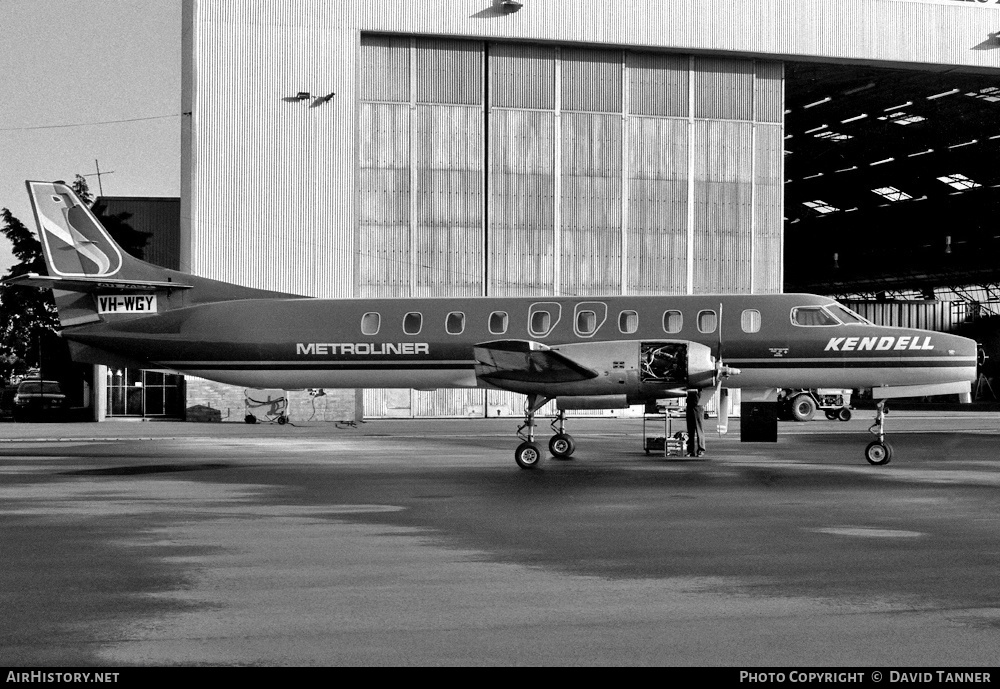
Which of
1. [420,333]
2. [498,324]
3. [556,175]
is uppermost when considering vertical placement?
[556,175]

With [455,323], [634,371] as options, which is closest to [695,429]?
[634,371]

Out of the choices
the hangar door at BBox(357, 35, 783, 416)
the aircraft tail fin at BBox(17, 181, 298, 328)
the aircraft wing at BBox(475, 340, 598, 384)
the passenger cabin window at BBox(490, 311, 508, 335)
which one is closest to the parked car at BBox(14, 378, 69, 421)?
the hangar door at BBox(357, 35, 783, 416)

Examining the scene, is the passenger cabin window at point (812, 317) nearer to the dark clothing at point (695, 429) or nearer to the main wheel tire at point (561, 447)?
the dark clothing at point (695, 429)

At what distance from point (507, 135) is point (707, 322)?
23204 millimetres

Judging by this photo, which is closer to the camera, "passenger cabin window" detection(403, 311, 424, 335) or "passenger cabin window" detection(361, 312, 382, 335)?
"passenger cabin window" detection(403, 311, 424, 335)

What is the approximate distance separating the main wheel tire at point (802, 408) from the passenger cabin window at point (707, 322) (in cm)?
2270

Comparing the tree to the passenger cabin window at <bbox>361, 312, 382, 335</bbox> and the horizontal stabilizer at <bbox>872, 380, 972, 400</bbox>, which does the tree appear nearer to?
the passenger cabin window at <bbox>361, 312, 382, 335</bbox>

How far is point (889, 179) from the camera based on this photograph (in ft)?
220

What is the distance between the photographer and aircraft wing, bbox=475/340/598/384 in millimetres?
19891

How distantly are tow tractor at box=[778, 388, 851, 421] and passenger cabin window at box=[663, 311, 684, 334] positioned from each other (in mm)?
21080

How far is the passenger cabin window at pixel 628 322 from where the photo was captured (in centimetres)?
2289

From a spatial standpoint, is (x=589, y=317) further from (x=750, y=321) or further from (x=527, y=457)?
(x=527, y=457)

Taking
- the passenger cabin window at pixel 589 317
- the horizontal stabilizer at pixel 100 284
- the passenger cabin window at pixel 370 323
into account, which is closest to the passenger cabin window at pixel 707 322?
the passenger cabin window at pixel 589 317

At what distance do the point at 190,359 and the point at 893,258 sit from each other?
68.5 m
